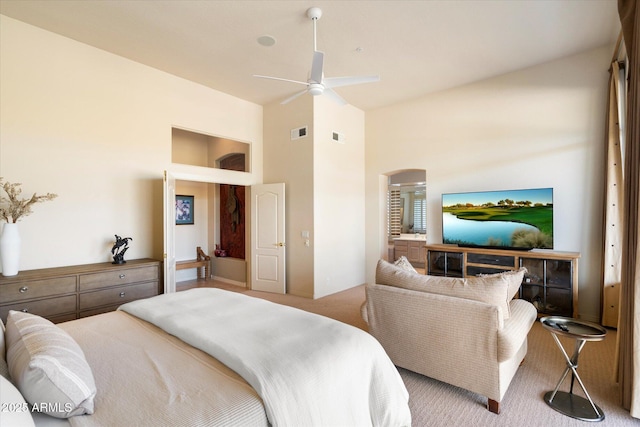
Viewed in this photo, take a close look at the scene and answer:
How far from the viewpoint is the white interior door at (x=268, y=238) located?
5535mm

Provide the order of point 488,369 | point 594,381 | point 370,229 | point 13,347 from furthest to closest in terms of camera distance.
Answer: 1. point 370,229
2. point 594,381
3. point 488,369
4. point 13,347

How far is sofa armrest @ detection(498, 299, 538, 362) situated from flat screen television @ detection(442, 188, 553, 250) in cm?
207

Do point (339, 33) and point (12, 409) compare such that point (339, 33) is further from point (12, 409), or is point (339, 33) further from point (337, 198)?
point (12, 409)

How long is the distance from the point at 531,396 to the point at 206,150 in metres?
6.95

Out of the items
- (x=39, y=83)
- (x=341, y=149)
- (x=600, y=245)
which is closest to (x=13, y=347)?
(x=39, y=83)

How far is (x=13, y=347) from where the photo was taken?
4.39 ft

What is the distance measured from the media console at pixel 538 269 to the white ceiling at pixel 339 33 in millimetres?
2682

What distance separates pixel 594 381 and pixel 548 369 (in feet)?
1.02

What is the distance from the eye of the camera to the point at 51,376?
44.1 inches

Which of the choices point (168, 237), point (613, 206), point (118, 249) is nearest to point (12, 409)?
point (168, 237)

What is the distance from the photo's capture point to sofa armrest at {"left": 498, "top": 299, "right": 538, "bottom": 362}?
2039 mm

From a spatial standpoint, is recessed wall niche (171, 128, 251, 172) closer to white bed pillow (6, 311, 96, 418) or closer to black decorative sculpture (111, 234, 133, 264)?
black decorative sculpture (111, 234, 133, 264)

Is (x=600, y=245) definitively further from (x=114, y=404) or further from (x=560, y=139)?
(x=114, y=404)

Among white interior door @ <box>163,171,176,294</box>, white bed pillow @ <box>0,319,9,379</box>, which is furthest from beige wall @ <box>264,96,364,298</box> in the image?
white bed pillow @ <box>0,319,9,379</box>
